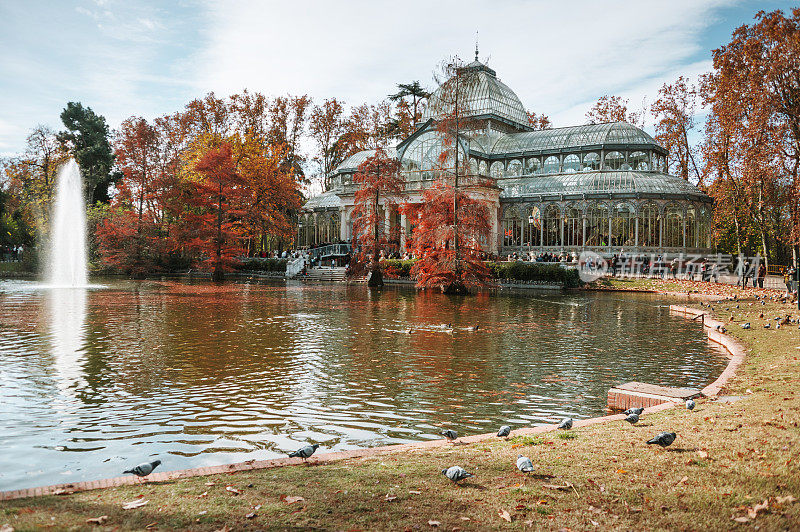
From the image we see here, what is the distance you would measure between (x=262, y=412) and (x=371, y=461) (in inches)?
→ 108

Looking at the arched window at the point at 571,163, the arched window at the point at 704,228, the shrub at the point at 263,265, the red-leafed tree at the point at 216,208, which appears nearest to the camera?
the red-leafed tree at the point at 216,208

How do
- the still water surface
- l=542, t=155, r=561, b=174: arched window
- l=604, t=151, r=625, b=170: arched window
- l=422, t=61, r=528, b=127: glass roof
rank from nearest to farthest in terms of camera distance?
the still water surface
l=604, t=151, r=625, b=170: arched window
l=542, t=155, r=561, b=174: arched window
l=422, t=61, r=528, b=127: glass roof

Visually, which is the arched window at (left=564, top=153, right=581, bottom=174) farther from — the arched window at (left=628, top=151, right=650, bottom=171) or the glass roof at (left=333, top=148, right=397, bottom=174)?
the glass roof at (left=333, top=148, right=397, bottom=174)

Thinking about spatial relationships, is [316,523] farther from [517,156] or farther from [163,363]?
[517,156]

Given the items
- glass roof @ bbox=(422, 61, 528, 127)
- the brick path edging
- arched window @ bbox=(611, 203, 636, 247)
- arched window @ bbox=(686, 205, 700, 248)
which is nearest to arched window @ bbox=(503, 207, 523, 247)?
arched window @ bbox=(611, 203, 636, 247)

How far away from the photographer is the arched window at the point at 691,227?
3975 centimetres

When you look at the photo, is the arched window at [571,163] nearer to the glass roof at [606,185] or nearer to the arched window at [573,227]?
the glass roof at [606,185]

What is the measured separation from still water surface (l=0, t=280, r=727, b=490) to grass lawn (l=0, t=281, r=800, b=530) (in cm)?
134

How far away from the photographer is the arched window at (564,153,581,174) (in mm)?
44406

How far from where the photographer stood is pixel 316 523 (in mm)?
Answer: 3645

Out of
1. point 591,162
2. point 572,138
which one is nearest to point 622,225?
point 591,162

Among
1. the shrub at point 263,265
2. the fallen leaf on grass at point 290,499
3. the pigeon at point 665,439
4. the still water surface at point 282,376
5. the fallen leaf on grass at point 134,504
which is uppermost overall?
the shrub at point 263,265

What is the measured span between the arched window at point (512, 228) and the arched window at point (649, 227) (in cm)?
855

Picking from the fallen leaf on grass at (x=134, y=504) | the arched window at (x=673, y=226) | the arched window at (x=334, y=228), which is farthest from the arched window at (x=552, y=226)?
the fallen leaf on grass at (x=134, y=504)
